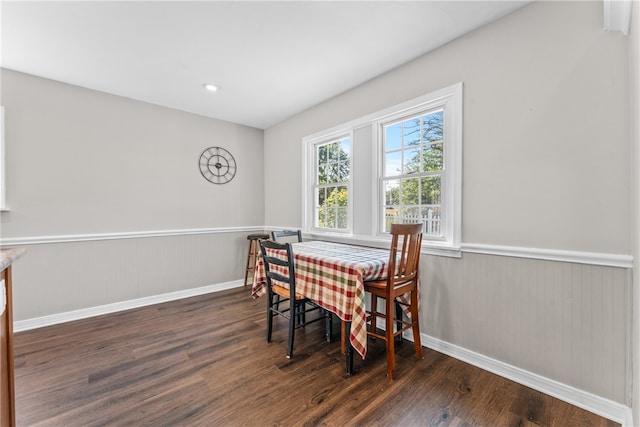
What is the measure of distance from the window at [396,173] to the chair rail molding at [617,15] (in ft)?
2.70

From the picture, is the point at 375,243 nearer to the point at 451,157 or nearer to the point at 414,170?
the point at 414,170

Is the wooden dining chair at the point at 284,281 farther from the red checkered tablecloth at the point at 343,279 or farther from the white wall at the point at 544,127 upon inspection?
the white wall at the point at 544,127

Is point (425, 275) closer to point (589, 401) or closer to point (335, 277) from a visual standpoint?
point (335, 277)

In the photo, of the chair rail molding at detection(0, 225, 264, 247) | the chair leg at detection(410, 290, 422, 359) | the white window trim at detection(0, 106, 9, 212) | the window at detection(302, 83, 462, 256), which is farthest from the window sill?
the white window trim at detection(0, 106, 9, 212)

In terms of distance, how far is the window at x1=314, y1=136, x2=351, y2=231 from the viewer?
329 centimetres

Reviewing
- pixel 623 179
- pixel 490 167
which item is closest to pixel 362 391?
pixel 490 167

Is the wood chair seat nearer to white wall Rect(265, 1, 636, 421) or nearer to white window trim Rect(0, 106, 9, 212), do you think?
white wall Rect(265, 1, 636, 421)

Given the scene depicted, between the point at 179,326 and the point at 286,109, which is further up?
the point at 286,109

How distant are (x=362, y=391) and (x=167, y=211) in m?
3.21

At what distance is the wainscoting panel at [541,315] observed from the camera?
1.54 metres

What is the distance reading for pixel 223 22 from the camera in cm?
199

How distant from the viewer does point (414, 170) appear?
253 centimetres

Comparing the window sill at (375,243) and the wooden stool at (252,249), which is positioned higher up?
the window sill at (375,243)

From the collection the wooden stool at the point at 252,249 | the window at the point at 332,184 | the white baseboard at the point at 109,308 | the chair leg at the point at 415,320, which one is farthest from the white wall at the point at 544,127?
the white baseboard at the point at 109,308
